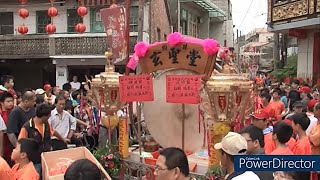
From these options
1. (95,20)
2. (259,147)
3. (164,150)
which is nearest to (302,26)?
(95,20)

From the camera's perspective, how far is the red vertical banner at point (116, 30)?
7.77 metres

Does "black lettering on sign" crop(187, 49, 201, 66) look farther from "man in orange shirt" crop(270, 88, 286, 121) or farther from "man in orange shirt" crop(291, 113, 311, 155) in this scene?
"man in orange shirt" crop(270, 88, 286, 121)

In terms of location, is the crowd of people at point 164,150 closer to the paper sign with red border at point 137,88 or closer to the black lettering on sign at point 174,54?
the paper sign with red border at point 137,88

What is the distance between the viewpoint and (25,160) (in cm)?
430

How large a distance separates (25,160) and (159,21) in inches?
717

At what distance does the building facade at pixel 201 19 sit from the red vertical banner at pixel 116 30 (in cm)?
1565

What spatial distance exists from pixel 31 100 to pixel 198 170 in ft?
7.81

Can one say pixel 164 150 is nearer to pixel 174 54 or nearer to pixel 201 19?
pixel 174 54

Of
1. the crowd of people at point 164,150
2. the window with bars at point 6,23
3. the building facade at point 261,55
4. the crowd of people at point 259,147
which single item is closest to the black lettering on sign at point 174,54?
the crowd of people at point 164,150

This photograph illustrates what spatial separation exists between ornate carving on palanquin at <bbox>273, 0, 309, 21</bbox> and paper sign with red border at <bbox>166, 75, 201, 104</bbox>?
428 inches

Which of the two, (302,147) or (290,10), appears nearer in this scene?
(302,147)

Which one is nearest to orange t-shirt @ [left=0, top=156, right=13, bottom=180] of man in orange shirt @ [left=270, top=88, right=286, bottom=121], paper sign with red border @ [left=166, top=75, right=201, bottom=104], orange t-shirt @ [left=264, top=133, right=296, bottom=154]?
paper sign with red border @ [left=166, top=75, right=201, bottom=104]

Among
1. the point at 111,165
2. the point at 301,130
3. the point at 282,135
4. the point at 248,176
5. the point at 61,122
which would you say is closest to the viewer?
the point at 248,176

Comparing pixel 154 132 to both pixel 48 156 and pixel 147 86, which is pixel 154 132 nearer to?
pixel 147 86
